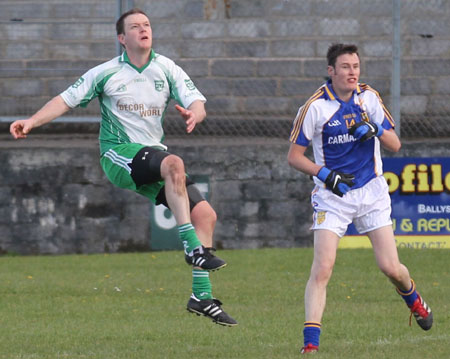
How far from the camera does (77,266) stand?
1338cm

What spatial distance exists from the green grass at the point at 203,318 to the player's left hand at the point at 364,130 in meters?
1.49

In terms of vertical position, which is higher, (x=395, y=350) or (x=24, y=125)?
(x=24, y=125)

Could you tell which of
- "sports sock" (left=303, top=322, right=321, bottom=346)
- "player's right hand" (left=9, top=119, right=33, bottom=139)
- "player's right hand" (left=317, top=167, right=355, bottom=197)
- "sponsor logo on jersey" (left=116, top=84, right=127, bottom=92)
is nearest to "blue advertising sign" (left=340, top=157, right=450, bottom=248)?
"sponsor logo on jersey" (left=116, top=84, right=127, bottom=92)

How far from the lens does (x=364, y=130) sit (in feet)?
25.1

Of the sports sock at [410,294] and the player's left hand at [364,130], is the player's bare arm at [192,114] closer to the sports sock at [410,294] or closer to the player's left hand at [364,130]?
the player's left hand at [364,130]

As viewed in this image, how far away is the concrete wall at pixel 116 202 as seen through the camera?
14312 mm

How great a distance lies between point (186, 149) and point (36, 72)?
2.50m

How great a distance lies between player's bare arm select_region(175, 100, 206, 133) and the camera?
771 cm

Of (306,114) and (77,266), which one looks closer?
(306,114)

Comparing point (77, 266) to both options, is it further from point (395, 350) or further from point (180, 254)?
point (395, 350)

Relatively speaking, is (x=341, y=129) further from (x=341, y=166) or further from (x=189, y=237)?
(x=189, y=237)

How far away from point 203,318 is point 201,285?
234 centimetres

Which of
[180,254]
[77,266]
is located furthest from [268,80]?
[77,266]

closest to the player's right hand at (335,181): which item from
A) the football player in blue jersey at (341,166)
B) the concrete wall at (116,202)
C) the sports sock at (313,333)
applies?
the football player in blue jersey at (341,166)
